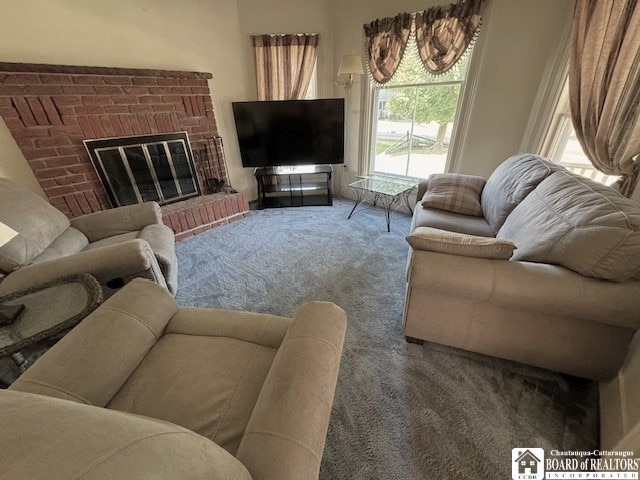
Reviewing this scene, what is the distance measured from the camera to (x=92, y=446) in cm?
38

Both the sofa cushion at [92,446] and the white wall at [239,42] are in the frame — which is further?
the white wall at [239,42]

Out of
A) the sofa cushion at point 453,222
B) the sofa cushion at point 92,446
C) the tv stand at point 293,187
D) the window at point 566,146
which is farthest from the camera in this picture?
the tv stand at point 293,187

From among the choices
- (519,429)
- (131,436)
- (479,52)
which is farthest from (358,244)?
(131,436)

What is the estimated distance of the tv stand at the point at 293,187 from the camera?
3.54 metres

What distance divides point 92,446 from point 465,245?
1.39m

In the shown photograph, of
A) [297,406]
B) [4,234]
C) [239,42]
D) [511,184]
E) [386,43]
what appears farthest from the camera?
[239,42]

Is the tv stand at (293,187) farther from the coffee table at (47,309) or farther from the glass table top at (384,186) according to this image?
the coffee table at (47,309)

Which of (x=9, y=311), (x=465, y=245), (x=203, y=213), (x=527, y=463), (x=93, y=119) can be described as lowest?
(x=527, y=463)

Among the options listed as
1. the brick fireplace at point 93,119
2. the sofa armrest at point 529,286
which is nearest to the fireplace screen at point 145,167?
the brick fireplace at point 93,119

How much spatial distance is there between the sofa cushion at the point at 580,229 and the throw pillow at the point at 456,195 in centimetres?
62

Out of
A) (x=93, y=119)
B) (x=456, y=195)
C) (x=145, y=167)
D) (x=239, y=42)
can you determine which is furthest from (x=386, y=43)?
(x=93, y=119)

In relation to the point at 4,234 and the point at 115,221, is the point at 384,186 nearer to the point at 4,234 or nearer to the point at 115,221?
the point at 115,221

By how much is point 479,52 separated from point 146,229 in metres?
3.33

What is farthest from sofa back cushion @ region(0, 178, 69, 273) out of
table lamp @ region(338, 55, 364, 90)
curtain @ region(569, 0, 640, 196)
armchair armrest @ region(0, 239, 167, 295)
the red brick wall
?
curtain @ region(569, 0, 640, 196)
